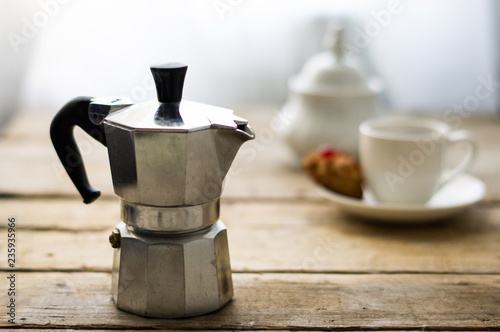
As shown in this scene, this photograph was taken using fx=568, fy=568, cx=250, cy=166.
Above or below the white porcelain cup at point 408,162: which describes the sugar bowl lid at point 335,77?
above

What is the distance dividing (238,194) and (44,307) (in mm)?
467

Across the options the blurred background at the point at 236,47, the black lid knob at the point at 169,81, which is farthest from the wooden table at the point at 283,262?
the blurred background at the point at 236,47

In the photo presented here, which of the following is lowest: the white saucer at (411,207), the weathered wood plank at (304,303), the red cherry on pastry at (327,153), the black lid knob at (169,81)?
the weathered wood plank at (304,303)

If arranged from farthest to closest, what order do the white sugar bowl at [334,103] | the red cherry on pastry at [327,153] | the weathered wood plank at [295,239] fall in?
1. the white sugar bowl at [334,103]
2. the red cherry on pastry at [327,153]
3. the weathered wood plank at [295,239]

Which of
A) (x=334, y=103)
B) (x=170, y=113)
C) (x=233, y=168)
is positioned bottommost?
(x=233, y=168)

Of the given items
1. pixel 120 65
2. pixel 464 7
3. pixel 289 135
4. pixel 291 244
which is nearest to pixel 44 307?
pixel 291 244

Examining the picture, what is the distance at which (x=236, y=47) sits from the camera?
193cm

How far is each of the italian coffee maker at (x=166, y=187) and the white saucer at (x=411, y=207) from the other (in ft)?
1.00

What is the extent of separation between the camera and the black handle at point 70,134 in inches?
24.6

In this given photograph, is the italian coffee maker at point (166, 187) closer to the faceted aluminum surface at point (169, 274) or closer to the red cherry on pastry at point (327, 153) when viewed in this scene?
the faceted aluminum surface at point (169, 274)

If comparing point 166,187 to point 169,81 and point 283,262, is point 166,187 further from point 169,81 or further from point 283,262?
point 283,262

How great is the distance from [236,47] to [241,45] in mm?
19

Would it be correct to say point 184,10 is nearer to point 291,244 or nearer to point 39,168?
point 39,168

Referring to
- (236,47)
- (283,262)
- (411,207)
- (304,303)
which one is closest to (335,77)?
(411,207)
